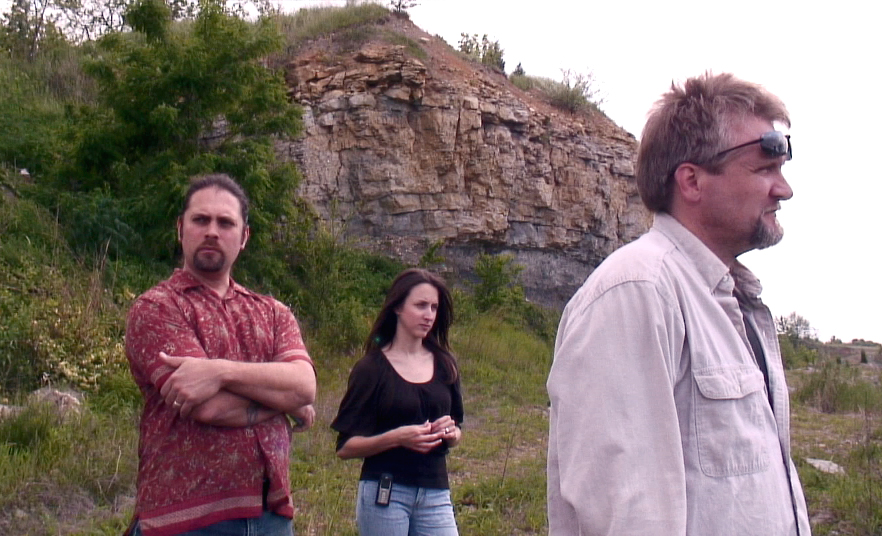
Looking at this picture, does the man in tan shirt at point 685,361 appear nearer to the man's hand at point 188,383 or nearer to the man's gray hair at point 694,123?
the man's gray hair at point 694,123

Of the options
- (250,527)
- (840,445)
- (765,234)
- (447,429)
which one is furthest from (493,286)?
(765,234)

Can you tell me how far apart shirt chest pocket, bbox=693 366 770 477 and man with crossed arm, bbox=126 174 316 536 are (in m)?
1.67

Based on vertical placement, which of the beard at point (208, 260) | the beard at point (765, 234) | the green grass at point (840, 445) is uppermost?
the beard at point (765, 234)

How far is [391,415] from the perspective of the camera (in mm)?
3984

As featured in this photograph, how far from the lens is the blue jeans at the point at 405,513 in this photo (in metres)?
3.77

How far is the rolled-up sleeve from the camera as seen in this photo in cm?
179

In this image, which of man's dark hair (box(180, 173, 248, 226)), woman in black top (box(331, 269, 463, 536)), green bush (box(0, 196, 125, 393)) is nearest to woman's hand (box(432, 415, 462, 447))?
woman in black top (box(331, 269, 463, 536))

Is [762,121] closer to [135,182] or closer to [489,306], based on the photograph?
[135,182]

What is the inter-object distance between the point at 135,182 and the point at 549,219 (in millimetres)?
11395

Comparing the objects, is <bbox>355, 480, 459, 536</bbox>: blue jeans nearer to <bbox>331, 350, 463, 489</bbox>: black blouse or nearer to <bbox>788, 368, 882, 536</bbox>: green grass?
<bbox>331, 350, 463, 489</bbox>: black blouse

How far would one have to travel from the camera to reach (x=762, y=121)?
2.20 meters

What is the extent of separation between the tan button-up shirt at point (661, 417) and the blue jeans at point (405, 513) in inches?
71.0

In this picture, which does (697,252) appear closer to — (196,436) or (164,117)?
(196,436)

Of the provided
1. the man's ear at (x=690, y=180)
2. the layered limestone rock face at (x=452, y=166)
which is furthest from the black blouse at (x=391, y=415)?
the layered limestone rock face at (x=452, y=166)
